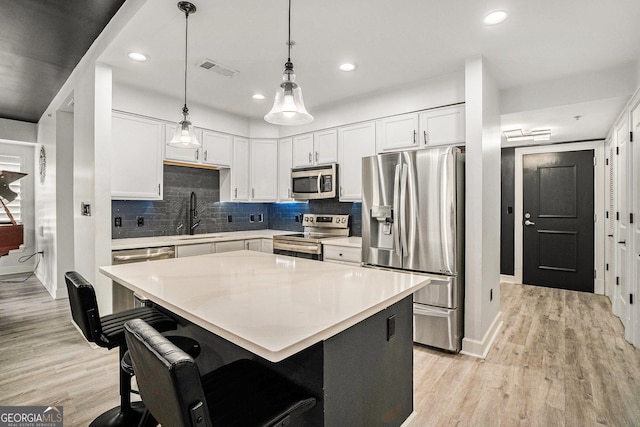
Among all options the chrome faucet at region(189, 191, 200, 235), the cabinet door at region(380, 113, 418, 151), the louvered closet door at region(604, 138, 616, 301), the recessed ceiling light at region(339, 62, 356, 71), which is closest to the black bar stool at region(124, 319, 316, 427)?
the recessed ceiling light at region(339, 62, 356, 71)

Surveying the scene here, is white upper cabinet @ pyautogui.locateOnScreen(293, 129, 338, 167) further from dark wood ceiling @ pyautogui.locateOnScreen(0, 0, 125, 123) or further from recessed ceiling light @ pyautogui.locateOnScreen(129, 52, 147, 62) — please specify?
dark wood ceiling @ pyautogui.locateOnScreen(0, 0, 125, 123)

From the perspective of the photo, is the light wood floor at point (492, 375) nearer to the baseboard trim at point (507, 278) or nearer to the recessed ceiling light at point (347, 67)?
the baseboard trim at point (507, 278)

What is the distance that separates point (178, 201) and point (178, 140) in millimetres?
2087

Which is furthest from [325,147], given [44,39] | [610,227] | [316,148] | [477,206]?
[610,227]

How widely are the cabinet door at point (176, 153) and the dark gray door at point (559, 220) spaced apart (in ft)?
15.7

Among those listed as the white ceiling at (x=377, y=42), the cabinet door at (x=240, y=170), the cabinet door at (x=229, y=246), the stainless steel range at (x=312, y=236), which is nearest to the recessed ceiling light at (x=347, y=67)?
the white ceiling at (x=377, y=42)

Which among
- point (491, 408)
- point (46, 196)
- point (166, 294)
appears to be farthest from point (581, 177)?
point (46, 196)

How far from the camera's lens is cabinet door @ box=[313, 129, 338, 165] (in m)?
4.11

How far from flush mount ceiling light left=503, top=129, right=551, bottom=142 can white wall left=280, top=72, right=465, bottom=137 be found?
5.57 ft

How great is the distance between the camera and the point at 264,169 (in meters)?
4.72

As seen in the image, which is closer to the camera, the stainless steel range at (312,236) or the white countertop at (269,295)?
the white countertop at (269,295)

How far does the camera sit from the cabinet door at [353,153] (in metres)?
3.78

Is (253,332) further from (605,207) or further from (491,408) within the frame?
(605,207)

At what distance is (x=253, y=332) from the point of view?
105cm
